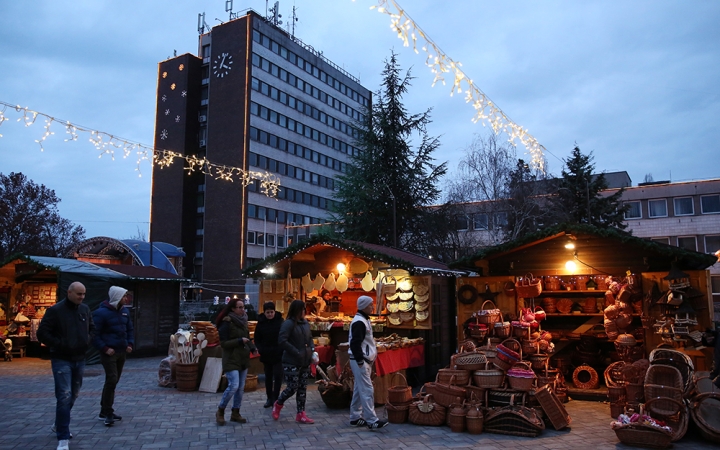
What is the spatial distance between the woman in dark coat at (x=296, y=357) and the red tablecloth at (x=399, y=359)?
1624 millimetres

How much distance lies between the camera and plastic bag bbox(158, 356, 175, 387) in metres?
10.0

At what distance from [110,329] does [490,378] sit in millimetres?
5180

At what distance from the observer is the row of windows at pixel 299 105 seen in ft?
147

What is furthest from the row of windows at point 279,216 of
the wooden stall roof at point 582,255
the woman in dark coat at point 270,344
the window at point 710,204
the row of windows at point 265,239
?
the woman in dark coat at point 270,344

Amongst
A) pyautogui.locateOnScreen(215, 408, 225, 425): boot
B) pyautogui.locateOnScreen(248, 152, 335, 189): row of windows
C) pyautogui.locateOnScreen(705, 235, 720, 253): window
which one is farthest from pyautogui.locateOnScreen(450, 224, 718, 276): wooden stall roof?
pyautogui.locateOnScreen(248, 152, 335, 189): row of windows

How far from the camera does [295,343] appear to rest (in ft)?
23.7

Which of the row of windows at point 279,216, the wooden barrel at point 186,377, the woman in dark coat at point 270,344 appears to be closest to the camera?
the woman in dark coat at point 270,344

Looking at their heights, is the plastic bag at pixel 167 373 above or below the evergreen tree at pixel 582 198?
below

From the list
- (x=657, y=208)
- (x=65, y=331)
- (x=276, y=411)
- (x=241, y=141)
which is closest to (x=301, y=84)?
(x=241, y=141)

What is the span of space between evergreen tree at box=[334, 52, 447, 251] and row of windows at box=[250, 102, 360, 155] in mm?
20614

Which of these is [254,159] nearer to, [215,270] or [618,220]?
[215,270]

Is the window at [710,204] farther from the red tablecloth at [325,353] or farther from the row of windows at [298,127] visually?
the red tablecloth at [325,353]

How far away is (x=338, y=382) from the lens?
334 inches

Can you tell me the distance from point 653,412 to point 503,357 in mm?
1900
